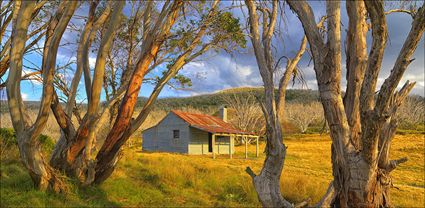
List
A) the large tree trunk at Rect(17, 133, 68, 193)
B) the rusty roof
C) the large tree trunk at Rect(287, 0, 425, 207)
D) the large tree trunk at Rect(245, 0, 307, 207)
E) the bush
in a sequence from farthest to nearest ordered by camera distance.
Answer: the rusty roof → the bush → the large tree trunk at Rect(17, 133, 68, 193) → the large tree trunk at Rect(245, 0, 307, 207) → the large tree trunk at Rect(287, 0, 425, 207)

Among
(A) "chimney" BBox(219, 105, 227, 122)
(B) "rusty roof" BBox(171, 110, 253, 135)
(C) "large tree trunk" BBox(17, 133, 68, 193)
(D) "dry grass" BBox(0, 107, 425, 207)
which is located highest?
(A) "chimney" BBox(219, 105, 227, 122)

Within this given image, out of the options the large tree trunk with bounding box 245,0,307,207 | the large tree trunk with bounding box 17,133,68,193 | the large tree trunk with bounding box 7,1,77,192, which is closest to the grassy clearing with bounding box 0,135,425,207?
the large tree trunk with bounding box 17,133,68,193

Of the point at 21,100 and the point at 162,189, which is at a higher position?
the point at 21,100

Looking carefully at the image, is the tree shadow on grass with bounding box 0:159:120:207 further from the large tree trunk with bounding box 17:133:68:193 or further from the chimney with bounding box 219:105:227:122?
the chimney with bounding box 219:105:227:122

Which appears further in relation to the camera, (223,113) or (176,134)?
(223,113)

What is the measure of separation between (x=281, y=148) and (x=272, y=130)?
261mm

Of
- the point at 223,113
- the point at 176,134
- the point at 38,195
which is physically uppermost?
the point at 223,113

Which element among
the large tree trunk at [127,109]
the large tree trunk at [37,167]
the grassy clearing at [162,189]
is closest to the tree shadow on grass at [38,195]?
the grassy clearing at [162,189]

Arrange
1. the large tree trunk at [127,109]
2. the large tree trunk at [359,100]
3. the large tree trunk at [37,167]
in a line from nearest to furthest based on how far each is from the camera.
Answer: the large tree trunk at [359,100] → the large tree trunk at [37,167] → the large tree trunk at [127,109]

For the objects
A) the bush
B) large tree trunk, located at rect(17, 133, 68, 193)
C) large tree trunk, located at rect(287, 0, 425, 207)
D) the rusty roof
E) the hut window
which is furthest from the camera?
the hut window

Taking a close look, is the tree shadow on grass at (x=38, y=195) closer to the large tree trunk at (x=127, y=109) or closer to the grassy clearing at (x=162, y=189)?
the grassy clearing at (x=162, y=189)

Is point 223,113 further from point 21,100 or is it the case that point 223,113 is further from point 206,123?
point 21,100

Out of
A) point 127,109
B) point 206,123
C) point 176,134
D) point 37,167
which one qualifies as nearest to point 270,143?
point 127,109

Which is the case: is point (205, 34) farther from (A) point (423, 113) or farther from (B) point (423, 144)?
(A) point (423, 113)
